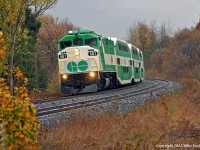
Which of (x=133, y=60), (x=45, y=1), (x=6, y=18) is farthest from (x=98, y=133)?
(x=133, y=60)

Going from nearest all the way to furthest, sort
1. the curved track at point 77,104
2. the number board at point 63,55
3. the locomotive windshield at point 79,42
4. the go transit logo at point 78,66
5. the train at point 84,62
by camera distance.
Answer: the curved track at point 77,104
the train at point 84,62
the go transit logo at point 78,66
the number board at point 63,55
the locomotive windshield at point 79,42

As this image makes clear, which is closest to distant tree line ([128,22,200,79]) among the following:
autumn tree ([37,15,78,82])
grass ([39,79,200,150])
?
autumn tree ([37,15,78,82])

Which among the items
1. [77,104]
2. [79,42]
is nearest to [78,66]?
[79,42]

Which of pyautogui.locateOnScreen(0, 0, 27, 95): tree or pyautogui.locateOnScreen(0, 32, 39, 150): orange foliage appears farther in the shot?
pyautogui.locateOnScreen(0, 0, 27, 95): tree

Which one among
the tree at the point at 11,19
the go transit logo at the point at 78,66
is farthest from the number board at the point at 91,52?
the tree at the point at 11,19

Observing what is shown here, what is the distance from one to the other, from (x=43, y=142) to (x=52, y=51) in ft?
136

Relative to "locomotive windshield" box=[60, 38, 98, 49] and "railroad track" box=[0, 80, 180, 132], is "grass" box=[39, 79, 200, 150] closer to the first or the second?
"railroad track" box=[0, 80, 180, 132]

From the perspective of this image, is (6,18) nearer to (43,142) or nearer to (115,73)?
Result: (115,73)

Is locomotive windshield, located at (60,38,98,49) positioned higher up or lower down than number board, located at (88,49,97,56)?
higher up

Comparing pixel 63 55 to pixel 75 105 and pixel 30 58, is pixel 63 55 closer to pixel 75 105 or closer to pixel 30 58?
pixel 75 105

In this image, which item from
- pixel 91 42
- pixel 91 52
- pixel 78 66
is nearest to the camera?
pixel 91 52

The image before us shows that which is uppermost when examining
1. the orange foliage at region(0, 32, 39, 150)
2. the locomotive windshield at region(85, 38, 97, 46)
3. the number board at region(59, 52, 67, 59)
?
the locomotive windshield at region(85, 38, 97, 46)

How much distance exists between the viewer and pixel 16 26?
64.5 feet

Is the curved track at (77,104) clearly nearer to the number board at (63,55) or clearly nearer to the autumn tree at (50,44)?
the number board at (63,55)
